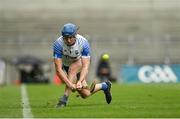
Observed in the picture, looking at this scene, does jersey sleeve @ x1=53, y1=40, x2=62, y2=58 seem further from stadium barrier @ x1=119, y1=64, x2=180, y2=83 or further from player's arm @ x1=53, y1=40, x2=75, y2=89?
stadium barrier @ x1=119, y1=64, x2=180, y2=83

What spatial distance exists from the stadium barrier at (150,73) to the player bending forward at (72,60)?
824 inches

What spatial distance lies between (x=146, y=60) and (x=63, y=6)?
664cm

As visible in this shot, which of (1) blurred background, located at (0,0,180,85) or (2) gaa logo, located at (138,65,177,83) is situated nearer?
(2) gaa logo, located at (138,65,177,83)

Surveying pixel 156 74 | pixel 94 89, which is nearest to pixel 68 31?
pixel 94 89

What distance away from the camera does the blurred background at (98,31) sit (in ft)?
129

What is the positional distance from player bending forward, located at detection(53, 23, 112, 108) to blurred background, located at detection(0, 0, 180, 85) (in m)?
22.5

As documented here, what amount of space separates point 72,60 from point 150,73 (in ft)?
72.3

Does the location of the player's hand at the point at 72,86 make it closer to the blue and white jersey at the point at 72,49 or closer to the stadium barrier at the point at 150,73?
the blue and white jersey at the point at 72,49

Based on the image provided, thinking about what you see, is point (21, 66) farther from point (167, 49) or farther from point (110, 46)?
point (167, 49)

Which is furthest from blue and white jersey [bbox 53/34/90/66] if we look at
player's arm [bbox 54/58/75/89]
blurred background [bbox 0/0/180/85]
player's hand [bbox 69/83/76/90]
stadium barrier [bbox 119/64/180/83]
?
blurred background [bbox 0/0/180/85]

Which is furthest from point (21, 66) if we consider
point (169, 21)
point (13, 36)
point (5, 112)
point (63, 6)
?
point (5, 112)

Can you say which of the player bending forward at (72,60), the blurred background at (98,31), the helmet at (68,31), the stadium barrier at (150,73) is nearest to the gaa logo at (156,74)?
the stadium barrier at (150,73)

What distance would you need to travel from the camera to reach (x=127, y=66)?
3741cm

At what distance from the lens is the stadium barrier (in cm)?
3606
